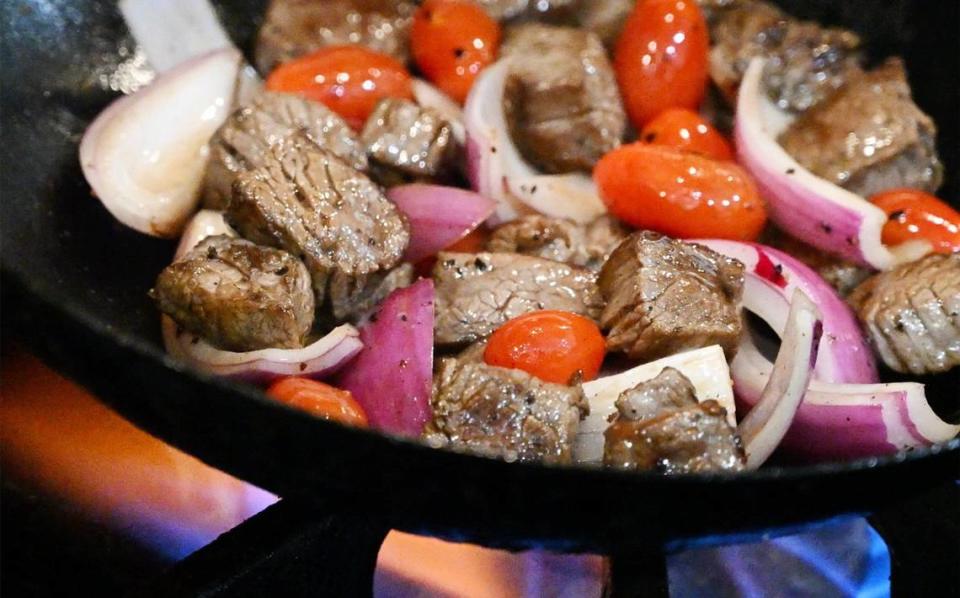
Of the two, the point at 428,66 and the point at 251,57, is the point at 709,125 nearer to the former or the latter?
the point at 428,66

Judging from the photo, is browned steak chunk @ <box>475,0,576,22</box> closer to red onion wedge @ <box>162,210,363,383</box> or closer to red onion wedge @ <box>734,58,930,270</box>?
red onion wedge @ <box>734,58,930,270</box>

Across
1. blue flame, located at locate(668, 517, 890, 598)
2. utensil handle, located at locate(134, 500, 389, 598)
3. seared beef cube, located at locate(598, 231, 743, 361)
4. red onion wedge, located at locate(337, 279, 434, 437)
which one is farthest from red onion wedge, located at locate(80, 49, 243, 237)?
blue flame, located at locate(668, 517, 890, 598)

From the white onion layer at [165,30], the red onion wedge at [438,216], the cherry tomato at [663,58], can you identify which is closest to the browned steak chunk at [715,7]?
the cherry tomato at [663,58]

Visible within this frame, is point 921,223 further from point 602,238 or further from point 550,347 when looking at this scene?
point 550,347

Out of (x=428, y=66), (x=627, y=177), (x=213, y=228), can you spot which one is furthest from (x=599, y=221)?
(x=213, y=228)

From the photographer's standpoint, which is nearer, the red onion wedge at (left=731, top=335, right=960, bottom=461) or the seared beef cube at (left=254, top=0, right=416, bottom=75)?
the red onion wedge at (left=731, top=335, right=960, bottom=461)

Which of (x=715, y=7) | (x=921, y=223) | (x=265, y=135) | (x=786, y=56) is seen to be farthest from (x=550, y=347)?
(x=715, y=7)
